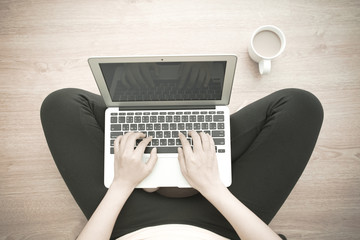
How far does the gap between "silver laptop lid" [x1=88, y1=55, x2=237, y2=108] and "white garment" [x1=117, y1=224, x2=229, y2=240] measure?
33 centimetres

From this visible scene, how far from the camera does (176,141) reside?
0.73 metres

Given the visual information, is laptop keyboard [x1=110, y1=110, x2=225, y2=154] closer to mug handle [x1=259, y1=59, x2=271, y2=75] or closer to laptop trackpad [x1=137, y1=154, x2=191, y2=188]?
laptop trackpad [x1=137, y1=154, x2=191, y2=188]

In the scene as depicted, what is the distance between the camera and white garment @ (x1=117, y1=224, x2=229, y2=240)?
0.65 meters

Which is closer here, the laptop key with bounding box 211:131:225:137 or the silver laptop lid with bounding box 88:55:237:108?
the silver laptop lid with bounding box 88:55:237:108

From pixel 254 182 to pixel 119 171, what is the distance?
14.8 inches

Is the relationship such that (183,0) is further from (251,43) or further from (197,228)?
(197,228)

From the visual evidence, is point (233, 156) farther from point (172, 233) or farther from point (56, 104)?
point (56, 104)

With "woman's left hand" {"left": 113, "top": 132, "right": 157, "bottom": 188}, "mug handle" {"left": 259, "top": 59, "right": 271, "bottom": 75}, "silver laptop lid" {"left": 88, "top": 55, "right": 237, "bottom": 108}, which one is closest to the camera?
"silver laptop lid" {"left": 88, "top": 55, "right": 237, "bottom": 108}

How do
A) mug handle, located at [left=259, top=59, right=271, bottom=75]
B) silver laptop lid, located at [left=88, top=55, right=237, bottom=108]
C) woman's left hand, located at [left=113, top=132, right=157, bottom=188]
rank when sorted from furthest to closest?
mug handle, located at [left=259, top=59, right=271, bottom=75] < woman's left hand, located at [left=113, top=132, right=157, bottom=188] < silver laptop lid, located at [left=88, top=55, right=237, bottom=108]

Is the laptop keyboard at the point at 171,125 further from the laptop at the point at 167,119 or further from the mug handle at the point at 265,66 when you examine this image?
the mug handle at the point at 265,66

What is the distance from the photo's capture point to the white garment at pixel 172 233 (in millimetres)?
645

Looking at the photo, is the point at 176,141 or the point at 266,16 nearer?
the point at 176,141

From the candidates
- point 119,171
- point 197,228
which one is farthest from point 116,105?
point 197,228

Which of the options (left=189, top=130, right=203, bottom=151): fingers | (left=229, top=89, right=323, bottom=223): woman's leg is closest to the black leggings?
(left=229, top=89, right=323, bottom=223): woman's leg
